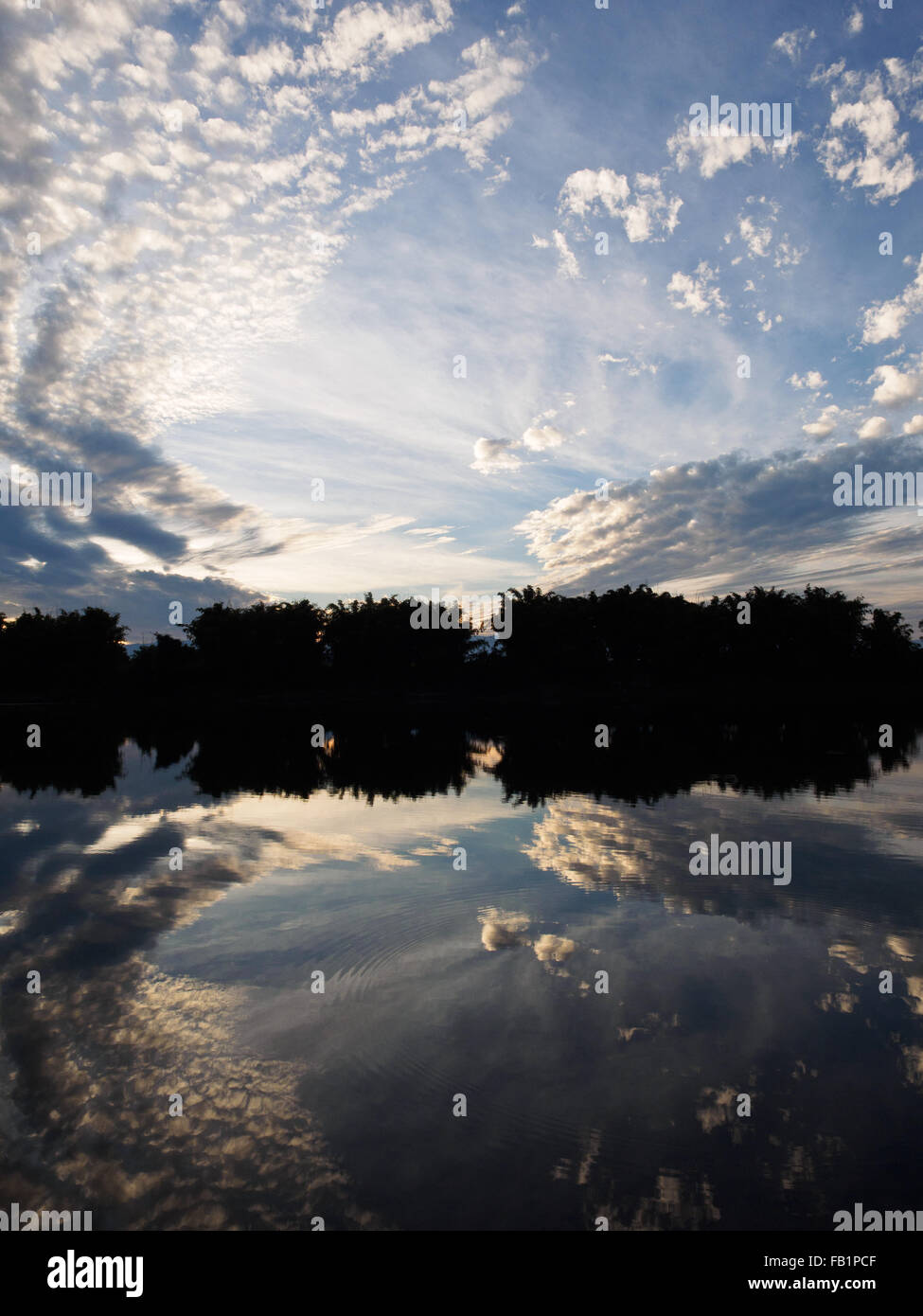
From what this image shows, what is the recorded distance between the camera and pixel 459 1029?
16.5ft

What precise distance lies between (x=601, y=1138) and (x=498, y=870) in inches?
208

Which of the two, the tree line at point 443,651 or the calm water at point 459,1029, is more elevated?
the tree line at point 443,651

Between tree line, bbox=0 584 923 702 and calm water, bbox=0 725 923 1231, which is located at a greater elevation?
tree line, bbox=0 584 923 702

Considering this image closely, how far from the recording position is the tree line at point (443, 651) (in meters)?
73.8

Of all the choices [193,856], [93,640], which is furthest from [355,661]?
[193,856]

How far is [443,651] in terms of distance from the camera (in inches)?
3056

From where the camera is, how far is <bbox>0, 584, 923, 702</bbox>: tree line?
242ft

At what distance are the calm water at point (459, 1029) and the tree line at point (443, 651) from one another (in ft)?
210

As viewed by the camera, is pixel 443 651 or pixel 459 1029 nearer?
pixel 459 1029

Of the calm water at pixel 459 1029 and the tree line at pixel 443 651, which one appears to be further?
the tree line at pixel 443 651

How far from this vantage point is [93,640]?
7619 centimetres

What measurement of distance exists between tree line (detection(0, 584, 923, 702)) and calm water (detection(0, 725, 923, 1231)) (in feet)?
210

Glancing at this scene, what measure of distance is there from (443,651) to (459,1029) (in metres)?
72.7
